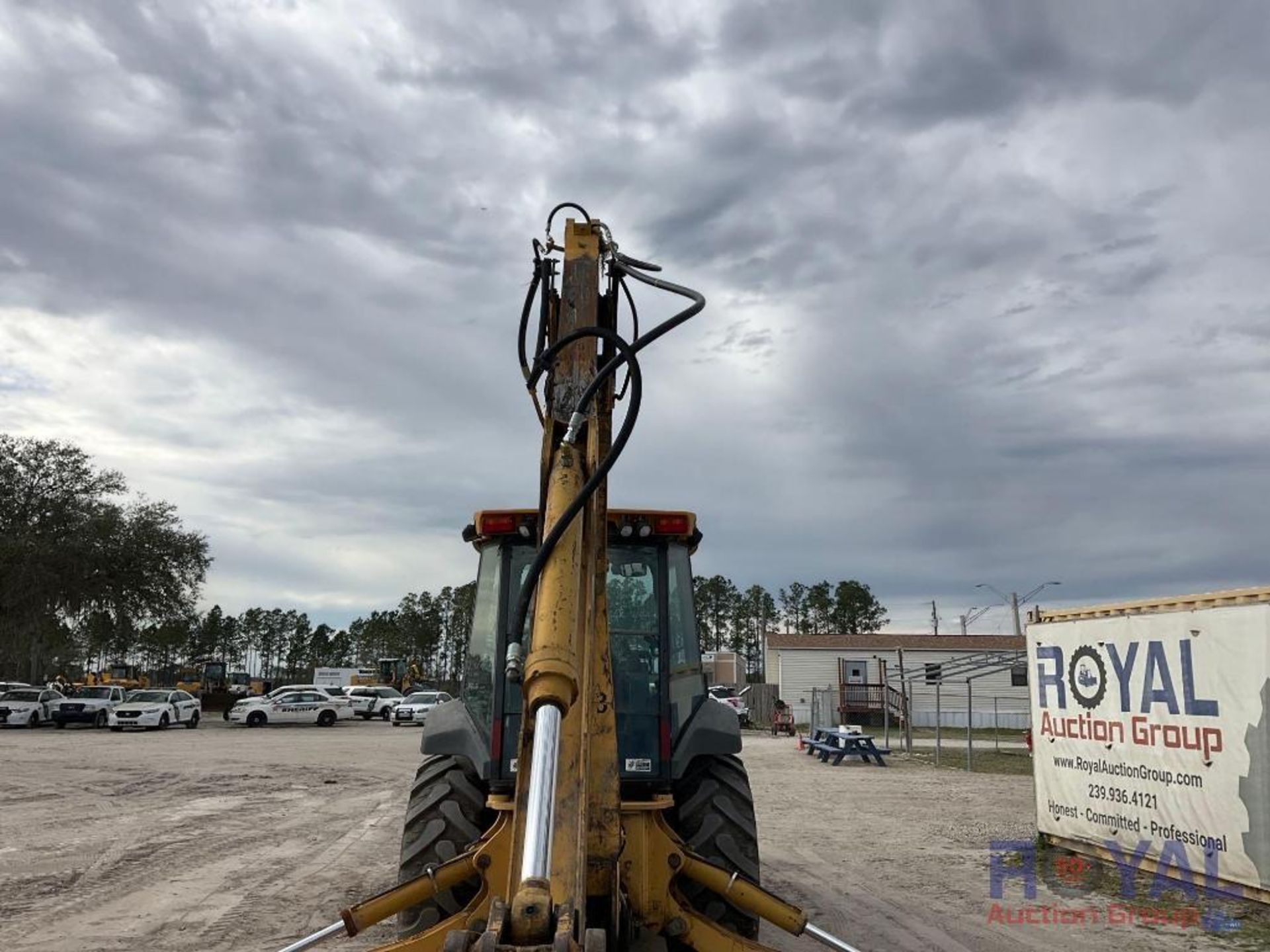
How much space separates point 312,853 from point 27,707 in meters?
29.4

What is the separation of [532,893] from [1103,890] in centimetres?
782

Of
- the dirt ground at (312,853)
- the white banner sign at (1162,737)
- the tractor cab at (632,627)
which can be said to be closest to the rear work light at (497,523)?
the tractor cab at (632,627)

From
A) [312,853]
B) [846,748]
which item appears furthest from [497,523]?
[846,748]

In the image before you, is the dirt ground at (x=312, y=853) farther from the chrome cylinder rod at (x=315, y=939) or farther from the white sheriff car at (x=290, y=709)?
the white sheriff car at (x=290, y=709)

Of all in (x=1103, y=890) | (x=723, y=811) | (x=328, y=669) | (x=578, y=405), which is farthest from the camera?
(x=328, y=669)

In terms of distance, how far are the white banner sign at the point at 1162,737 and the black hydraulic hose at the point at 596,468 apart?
22.9 ft

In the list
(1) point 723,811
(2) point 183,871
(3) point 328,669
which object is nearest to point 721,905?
(1) point 723,811

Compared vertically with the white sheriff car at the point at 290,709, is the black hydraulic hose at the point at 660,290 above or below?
above

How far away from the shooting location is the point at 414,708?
39625 mm

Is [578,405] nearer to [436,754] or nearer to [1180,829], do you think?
[436,754]

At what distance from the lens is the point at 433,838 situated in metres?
5.32

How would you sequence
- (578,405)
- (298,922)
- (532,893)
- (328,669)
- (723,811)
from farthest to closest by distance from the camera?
(328,669) < (298,922) < (723,811) < (578,405) < (532,893)

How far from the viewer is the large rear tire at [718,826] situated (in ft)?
16.9
